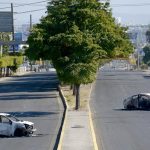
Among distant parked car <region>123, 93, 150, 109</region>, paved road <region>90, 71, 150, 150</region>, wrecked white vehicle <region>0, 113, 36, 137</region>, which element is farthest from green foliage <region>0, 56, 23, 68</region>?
wrecked white vehicle <region>0, 113, 36, 137</region>

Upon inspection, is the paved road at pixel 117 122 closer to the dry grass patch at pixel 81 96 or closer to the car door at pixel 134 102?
the dry grass patch at pixel 81 96

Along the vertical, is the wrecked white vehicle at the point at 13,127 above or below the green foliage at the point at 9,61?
above

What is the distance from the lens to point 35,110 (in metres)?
59.3

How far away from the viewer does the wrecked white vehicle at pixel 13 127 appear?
37031mm

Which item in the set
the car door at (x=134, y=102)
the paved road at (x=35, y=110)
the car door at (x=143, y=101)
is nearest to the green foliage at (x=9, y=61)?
the paved road at (x=35, y=110)

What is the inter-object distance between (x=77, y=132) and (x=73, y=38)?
1901 centimetres

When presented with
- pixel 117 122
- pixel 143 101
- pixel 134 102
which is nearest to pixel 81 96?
pixel 134 102

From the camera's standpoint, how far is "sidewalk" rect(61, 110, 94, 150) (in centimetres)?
2859

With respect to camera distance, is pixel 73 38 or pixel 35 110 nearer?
pixel 73 38

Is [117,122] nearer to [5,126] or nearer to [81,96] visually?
[5,126]

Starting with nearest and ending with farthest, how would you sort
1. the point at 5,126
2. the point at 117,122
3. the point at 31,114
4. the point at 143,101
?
the point at 5,126, the point at 117,122, the point at 31,114, the point at 143,101

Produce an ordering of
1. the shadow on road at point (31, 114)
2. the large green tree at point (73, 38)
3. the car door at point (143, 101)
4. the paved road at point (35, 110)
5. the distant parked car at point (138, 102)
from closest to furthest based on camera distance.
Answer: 1. the paved road at point (35, 110)
2. the shadow on road at point (31, 114)
3. the large green tree at point (73, 38)
4. the car door at point (143, 101)
5. the distant parked car at point (138, 102)

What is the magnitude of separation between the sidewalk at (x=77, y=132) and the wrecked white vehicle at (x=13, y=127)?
2.08 meters

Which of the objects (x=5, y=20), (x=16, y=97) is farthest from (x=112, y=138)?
(x=5, y=20)
